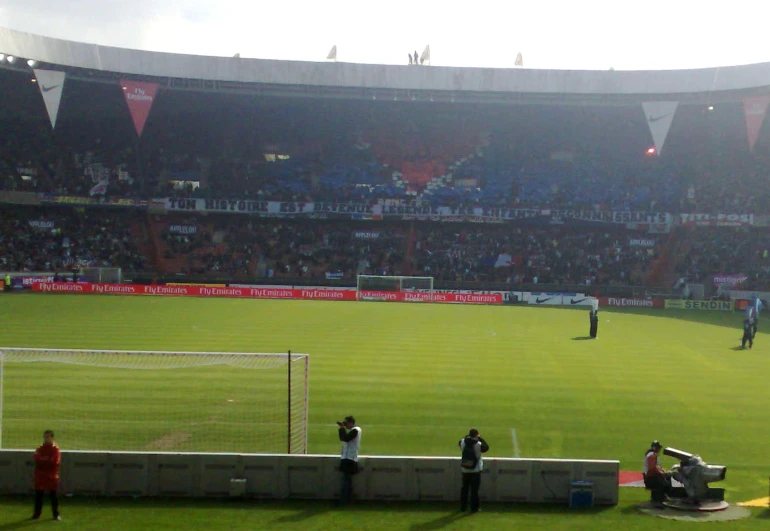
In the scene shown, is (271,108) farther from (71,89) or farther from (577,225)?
(577,225)

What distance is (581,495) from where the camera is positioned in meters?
11.6

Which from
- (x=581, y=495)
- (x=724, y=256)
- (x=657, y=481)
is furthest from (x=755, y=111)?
(x=581, y=495)

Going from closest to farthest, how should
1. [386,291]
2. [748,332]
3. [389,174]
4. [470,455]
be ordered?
[470,455], [748,332], [386,291], [389,174]

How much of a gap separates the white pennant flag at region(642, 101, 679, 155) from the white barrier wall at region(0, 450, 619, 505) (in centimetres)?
4754

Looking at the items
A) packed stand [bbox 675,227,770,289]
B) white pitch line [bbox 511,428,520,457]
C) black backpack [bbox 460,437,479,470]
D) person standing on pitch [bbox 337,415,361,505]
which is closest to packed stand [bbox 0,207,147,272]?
packed stand [bbox 675,227,770,289]

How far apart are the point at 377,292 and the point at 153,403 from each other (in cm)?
3600

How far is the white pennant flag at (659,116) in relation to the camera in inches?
2156

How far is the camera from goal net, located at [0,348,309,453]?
561 inches

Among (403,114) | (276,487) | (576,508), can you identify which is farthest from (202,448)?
(403,114)

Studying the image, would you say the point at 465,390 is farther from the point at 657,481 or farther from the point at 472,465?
the point at 472,465

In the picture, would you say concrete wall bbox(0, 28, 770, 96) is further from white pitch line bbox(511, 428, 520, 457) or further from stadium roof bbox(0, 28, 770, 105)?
white pitch line bbox(511, 428, 520, 457)

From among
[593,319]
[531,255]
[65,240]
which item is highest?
[65,240]

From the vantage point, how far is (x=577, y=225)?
61344mm

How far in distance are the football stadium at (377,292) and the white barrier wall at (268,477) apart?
0.04 metres
